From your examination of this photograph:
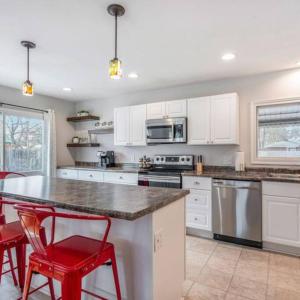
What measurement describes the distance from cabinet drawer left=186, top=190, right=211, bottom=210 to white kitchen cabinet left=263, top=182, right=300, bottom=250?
73 centimetres

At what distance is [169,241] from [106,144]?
11.8ft

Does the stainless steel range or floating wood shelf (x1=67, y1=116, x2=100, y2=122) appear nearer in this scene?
the stainless steel range

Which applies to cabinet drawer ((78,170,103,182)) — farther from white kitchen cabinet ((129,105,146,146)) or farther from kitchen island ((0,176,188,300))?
kitchen island ((0,176,188,300))

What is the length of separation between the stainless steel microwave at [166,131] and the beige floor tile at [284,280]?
213 cm

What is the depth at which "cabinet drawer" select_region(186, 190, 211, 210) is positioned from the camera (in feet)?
10.5

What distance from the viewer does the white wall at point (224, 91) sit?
3316 millimetres

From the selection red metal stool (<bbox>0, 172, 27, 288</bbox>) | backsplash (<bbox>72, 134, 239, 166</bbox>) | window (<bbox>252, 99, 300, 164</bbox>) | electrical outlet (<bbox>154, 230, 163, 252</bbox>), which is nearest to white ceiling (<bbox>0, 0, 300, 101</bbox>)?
window (<bbox>252, 99, 300, 164</bbox>)

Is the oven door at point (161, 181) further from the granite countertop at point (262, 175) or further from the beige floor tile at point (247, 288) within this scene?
the beige floor tile at point (247, 288)

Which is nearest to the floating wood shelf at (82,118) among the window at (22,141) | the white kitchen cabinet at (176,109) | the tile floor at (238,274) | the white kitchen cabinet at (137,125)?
the window at (22,141)

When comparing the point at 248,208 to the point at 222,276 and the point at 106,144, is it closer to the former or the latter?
the point at 222,276

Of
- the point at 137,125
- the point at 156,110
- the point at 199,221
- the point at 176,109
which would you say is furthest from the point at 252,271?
the point at 137,125

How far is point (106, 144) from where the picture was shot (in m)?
4.96

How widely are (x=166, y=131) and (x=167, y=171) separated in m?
0.70

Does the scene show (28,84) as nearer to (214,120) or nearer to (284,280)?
(214,120)
